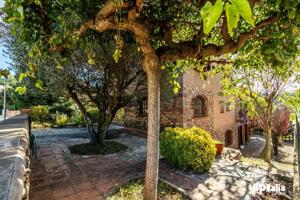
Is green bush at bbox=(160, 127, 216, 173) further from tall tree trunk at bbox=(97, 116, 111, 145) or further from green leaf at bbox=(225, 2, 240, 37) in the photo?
green leaf at bbox=(225, 2, 240, 37)

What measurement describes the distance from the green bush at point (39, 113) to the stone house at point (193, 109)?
6.74 meters

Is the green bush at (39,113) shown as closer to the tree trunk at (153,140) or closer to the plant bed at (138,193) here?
the plant bed at (138,193)

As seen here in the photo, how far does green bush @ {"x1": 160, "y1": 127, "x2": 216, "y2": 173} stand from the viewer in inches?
211

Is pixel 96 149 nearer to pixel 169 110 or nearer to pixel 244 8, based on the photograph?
pixel 169 110

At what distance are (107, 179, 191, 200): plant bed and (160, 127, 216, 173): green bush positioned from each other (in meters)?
1.26

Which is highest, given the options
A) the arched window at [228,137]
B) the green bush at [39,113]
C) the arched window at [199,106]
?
the arched window at [199,106]

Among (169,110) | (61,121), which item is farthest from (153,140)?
(61,121)

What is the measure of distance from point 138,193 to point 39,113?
1367cm

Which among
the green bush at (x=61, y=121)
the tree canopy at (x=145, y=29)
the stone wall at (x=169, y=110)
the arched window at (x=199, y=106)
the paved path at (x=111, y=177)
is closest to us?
the tree canopy at (x=145, y=29)

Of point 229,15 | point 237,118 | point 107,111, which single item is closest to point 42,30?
point 229,15

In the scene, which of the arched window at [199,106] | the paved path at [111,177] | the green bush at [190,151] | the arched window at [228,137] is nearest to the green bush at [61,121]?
the paved path at [111,177]

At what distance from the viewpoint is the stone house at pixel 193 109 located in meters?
9.77

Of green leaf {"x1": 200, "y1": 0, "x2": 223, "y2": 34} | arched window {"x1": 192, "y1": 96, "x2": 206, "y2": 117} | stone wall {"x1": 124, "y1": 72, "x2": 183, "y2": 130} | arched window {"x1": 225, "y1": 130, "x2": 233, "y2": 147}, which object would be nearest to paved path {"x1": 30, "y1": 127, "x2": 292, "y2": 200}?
stone wall {"x1": 124, "y1": 72, "x2": 183, "y2": 130}

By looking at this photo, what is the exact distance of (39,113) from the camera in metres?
14.9
